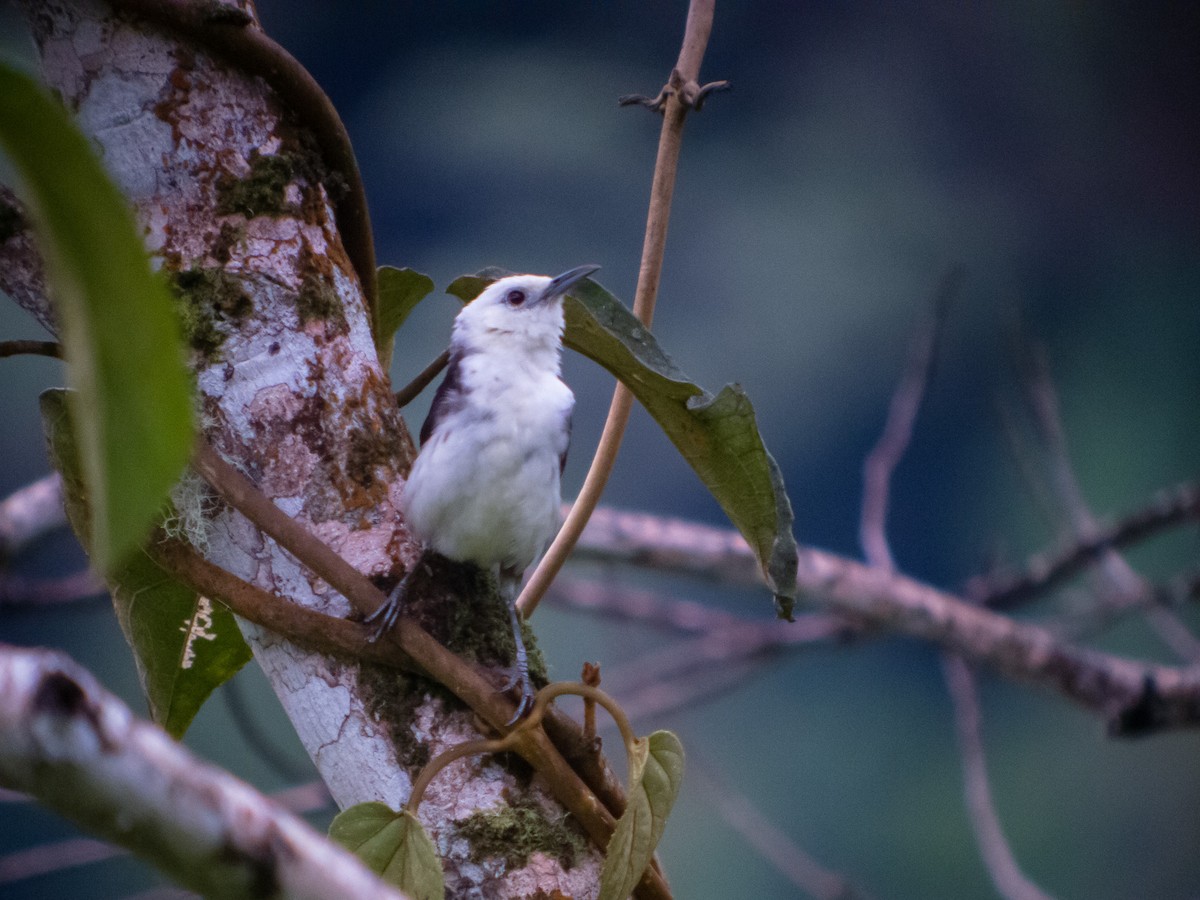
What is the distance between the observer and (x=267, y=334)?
740 mm

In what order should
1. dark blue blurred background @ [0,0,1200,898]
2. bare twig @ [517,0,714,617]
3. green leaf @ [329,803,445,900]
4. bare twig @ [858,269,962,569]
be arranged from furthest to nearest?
1. dark blue blurred background @ [0,0,1200,898]
2. bare twig @ [858,269,962,569]
3. bare twig @ [517,0,714,617]
4. green leaf @ [329,803,445,900]

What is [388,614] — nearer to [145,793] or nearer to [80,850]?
[145,793]

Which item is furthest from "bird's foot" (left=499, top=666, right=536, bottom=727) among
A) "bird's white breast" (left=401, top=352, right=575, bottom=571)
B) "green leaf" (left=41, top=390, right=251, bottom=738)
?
"green leaf" (left=41, top=390, right=251, bottom=738)

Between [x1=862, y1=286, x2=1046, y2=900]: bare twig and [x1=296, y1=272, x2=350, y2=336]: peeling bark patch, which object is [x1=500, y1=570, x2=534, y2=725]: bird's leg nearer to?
[x1=296, y1=272, x2=350, y2=336]: peeling bark patch

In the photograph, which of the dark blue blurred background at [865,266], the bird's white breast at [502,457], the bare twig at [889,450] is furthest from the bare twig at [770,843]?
the bird's white breast at [502,457]

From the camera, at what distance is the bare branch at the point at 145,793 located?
0.36 m

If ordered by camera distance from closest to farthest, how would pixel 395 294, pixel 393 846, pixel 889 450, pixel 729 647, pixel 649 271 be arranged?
pixel 393 846 → pixel 649 271 → pixel 395 294 → pixel 889 450 → pixel 729 647

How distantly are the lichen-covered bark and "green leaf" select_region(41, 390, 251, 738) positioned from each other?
0.08 m

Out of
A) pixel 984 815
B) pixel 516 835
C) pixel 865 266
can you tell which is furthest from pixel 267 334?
pixel 865 266

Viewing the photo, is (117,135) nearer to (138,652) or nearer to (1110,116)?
(138,652)

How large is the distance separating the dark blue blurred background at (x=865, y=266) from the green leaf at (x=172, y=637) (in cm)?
192

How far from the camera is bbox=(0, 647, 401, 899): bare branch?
363 millimetres

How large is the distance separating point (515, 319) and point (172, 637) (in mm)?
490

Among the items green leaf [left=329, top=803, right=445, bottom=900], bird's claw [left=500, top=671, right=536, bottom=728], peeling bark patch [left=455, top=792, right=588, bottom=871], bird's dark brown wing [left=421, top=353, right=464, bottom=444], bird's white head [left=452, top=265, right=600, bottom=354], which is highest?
bird's white head [left=452, top=265, right=600, bottom=354]
